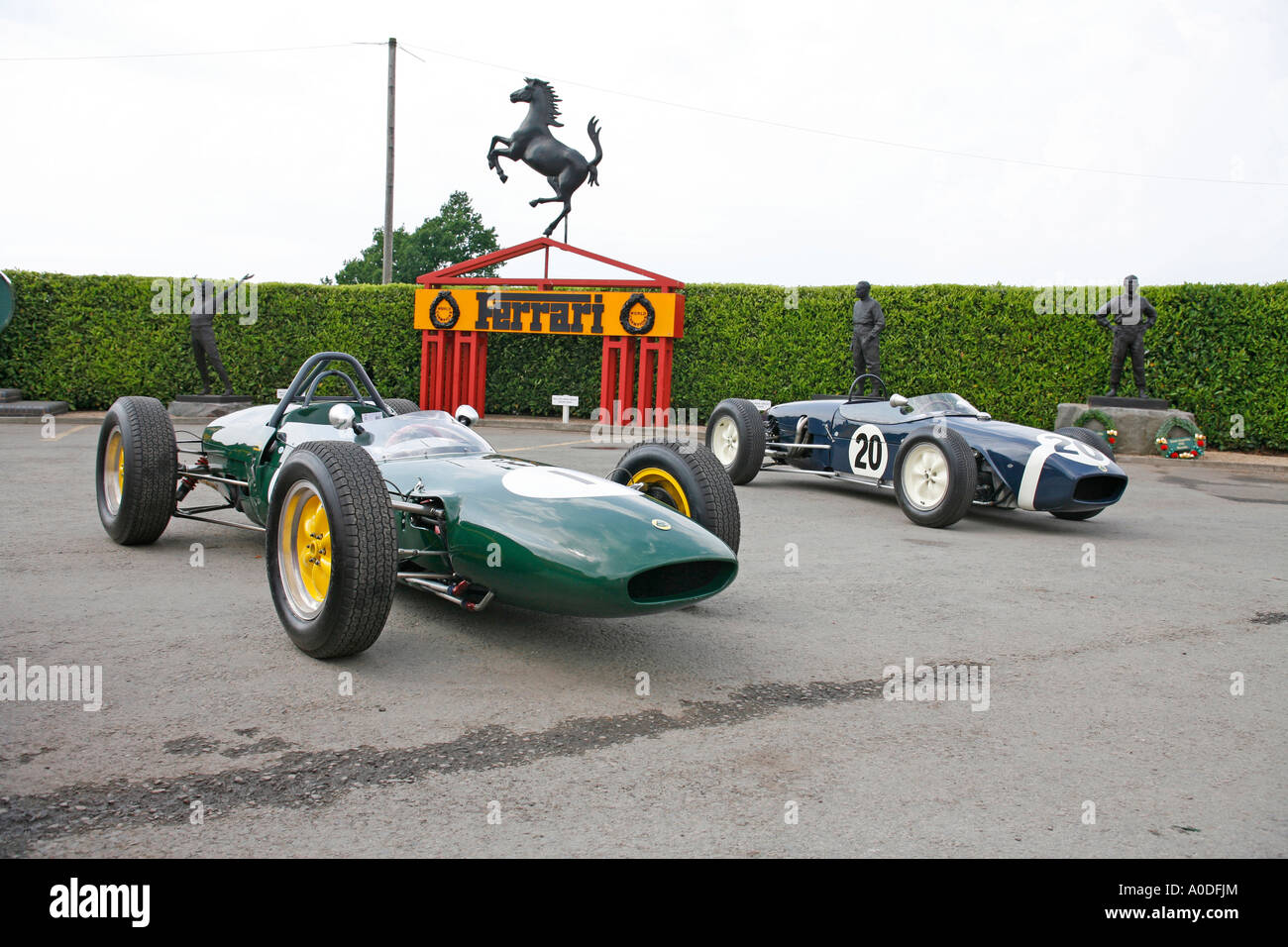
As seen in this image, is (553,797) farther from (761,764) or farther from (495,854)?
(761,764)

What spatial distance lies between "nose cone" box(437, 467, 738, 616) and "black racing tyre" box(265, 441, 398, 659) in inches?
16.0

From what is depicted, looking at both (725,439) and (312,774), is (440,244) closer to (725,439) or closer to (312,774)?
(725,439)

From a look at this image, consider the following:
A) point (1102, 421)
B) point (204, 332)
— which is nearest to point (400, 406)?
point (1102, 421)

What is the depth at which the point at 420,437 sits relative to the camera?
17.4ft

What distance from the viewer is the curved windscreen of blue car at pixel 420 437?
523 cm

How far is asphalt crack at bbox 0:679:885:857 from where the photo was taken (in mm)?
2725

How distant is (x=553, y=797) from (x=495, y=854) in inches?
15.2

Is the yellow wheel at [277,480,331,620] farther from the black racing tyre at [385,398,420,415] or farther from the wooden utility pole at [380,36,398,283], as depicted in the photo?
the wooden utility pole at [380,36,398,283]

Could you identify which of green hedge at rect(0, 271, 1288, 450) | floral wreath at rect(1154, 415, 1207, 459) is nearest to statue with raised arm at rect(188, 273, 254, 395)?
green hedge at rect(0, 271, 1288, 450)

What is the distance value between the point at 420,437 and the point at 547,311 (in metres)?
13.7

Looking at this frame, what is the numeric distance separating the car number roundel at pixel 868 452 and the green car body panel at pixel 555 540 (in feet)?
17.2

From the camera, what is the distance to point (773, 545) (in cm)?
731

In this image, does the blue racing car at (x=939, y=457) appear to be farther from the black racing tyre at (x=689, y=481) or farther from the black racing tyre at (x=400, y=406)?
the black racing tyre at (x=400, y=406)
